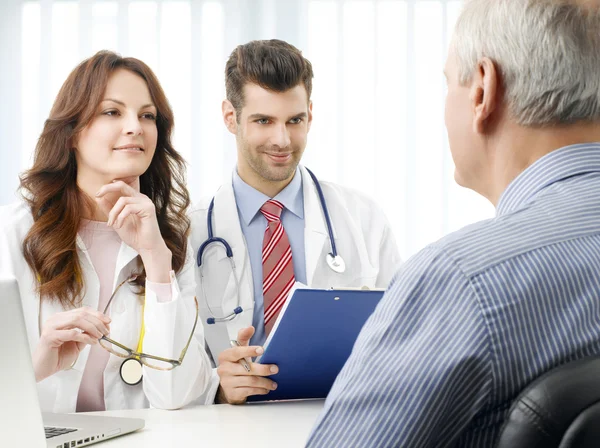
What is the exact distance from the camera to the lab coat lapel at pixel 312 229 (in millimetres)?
2094

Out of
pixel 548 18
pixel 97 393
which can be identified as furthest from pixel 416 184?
pixel 548 18

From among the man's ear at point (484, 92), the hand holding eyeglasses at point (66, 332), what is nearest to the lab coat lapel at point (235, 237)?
the hand holding eyeglasses at point (66, 332)

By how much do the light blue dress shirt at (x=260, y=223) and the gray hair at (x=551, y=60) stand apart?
133cm

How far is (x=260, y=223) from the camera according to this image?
215 cm

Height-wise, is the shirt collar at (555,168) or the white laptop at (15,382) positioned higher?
the shirt collar at (555,168)

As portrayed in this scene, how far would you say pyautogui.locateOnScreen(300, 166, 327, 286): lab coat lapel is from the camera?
2.09 meters

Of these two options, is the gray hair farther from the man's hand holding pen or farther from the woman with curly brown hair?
the woman with curly brown hair

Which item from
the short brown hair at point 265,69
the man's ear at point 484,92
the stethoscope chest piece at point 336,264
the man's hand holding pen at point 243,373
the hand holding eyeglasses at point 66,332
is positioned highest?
the short brown hair at point 265,69

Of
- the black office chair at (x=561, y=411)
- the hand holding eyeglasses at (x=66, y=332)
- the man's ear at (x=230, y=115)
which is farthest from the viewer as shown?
the man's ear at (x=230, y=115)

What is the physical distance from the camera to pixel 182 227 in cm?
202

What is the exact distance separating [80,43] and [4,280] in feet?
10.4

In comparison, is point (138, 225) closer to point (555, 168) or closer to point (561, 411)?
point (555, 168)

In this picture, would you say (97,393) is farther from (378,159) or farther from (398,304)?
(378,159)

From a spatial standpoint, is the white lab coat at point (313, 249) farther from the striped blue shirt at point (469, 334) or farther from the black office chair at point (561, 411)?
the black office chair at point (561, 411)
